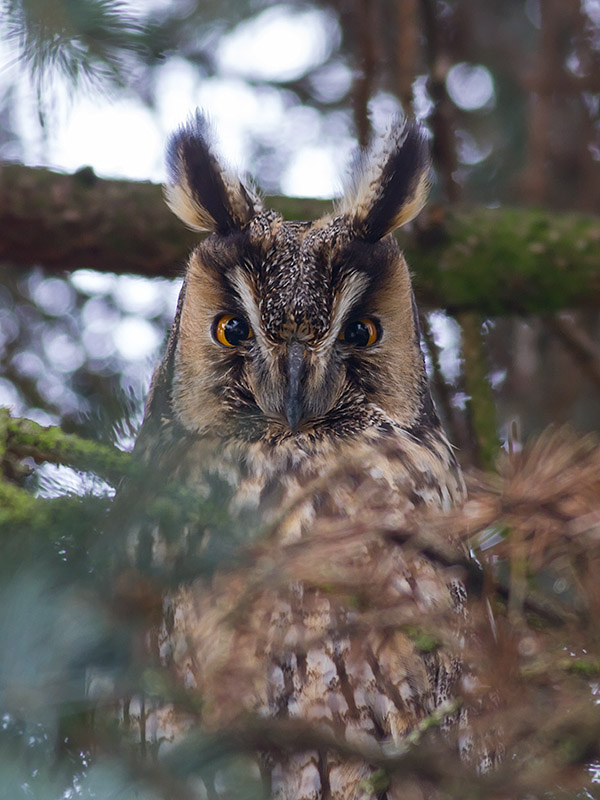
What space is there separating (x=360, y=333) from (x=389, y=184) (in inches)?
15.9

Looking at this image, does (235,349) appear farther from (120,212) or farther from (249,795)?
(249,795)

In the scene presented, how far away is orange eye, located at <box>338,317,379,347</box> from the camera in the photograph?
198 cm

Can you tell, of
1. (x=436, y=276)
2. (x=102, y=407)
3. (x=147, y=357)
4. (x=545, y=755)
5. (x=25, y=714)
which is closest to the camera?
(x=25, y=714)

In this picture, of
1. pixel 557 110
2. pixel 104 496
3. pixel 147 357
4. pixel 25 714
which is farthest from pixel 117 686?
pixel 557 110

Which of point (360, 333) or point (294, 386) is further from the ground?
point (360, 333)

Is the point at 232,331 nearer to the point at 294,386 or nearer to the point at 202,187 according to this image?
the point at 294,386

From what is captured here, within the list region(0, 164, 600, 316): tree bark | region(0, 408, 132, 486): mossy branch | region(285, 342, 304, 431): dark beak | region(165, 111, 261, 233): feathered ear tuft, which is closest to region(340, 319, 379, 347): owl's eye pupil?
region(285, 342, 304, 431): dark beak

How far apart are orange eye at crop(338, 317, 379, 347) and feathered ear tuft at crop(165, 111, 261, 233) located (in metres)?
0.37

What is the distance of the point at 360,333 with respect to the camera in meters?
2.00

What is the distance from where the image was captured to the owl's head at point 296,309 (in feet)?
6.12

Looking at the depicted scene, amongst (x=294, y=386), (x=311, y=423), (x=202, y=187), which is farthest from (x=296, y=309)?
(x=202, y=187)

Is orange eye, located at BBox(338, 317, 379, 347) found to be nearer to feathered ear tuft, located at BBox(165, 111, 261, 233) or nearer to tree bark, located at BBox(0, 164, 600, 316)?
feathered ear tuft, located at BBox(165, 111, 261, 233)

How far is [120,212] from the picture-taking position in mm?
2672

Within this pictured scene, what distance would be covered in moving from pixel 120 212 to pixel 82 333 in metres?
0.39
